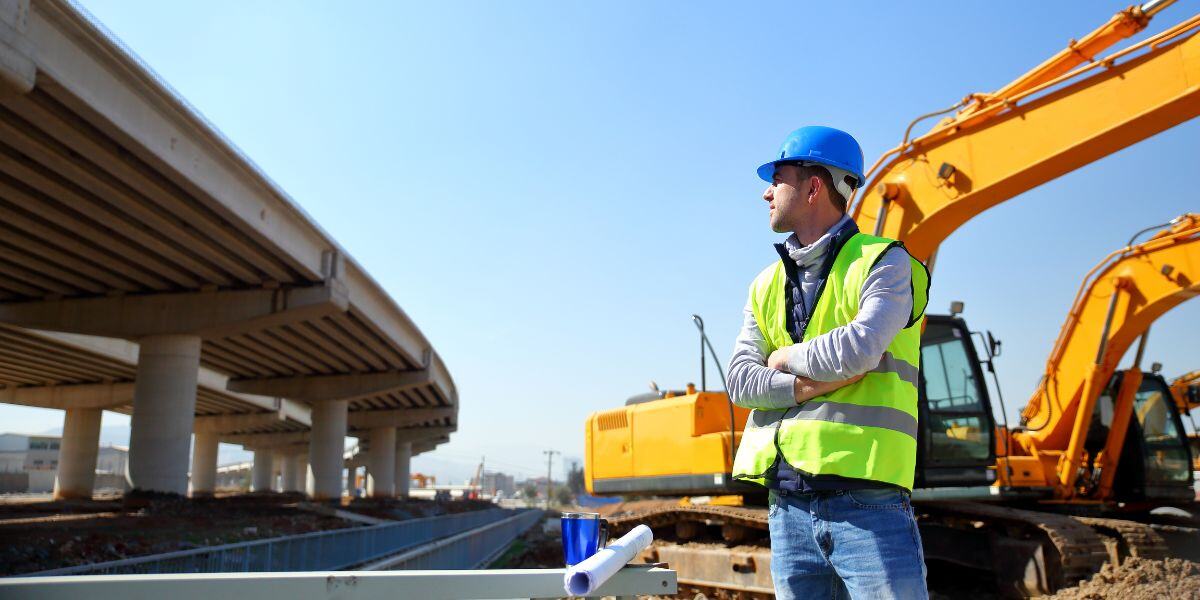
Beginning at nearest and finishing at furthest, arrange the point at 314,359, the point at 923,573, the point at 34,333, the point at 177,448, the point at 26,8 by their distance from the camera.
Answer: the point at 923,573 → the point at 26,8 → the point at 177,448 → the point at 34,333 → the point at 314,359

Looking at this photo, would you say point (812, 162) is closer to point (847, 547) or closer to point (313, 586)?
point (847, 547)

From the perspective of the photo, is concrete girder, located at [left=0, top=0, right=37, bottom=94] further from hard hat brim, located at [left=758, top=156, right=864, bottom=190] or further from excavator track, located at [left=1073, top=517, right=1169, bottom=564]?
excavator track, located at [left=1073, top=517, right=1169, bottom=564]

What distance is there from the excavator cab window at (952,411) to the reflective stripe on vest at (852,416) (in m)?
6.65

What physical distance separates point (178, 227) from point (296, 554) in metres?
12.6

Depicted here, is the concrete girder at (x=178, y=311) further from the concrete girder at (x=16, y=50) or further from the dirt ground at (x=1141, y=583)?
the dirt ground at (x=1141, y=583)

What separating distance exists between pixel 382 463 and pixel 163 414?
127ft

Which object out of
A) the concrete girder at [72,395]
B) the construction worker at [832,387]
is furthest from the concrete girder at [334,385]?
the construction worker at [832,387]

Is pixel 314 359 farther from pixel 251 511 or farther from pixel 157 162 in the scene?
pixel 157 162

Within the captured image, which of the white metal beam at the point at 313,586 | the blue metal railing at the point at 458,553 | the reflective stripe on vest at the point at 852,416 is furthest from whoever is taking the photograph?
the blue metal railing at the point at 458,553

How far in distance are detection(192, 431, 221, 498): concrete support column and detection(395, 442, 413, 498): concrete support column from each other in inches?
611

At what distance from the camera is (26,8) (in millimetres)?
14359

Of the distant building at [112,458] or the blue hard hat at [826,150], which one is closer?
the blue hard hat at [826,150]

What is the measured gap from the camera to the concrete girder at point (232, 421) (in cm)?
6750

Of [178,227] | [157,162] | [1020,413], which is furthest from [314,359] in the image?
[1020,413]
